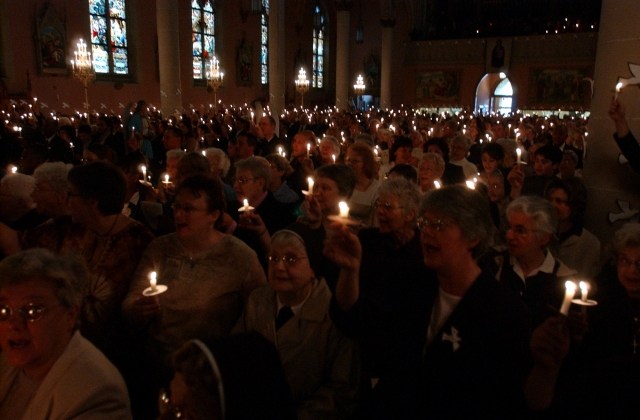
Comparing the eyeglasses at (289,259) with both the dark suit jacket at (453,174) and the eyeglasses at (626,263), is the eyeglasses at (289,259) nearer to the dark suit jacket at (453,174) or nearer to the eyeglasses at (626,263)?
the eyeglasses at (626,263)

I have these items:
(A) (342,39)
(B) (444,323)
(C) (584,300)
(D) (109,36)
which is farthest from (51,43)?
(C) (584,300)

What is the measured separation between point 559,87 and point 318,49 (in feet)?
42.6

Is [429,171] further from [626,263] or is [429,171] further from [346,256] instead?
[346,256]

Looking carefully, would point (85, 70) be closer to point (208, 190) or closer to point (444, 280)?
point (208, 190)

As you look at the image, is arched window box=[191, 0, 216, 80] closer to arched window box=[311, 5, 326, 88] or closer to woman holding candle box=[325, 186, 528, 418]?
arched window box=[311, 5, 326, 88]

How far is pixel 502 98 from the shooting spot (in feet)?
91.9

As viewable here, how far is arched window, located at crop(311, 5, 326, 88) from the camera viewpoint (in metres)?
28.6

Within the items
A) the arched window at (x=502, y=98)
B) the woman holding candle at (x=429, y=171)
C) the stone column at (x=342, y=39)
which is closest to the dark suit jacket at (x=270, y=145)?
the woman holding candle at (x=429, y=171)

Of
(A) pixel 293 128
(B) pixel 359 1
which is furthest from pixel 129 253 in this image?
(B) pixel 359 1

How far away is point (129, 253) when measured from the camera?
2.73 meters

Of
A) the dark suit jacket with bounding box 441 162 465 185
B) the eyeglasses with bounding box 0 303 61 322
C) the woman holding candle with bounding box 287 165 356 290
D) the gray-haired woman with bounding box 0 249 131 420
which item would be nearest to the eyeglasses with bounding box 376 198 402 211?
the woman holding candle with bounding box 287 165 356 290

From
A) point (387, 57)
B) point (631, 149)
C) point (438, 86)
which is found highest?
point (387, 57)

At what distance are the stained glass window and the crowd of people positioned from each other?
16.3 meters

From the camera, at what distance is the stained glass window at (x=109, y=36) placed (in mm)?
17766
